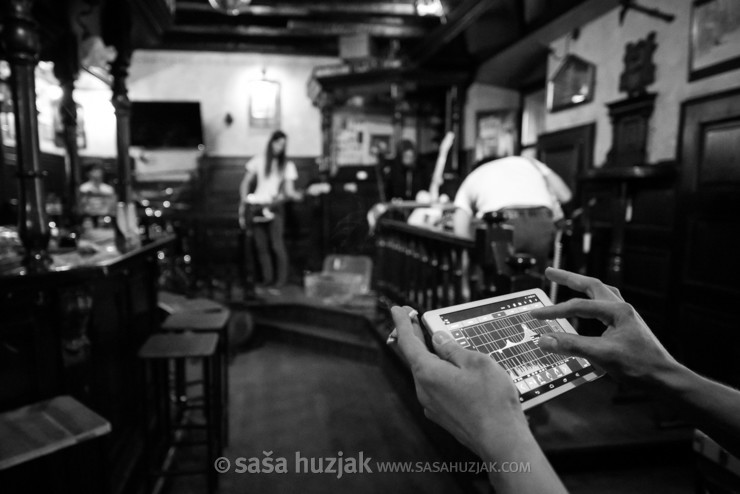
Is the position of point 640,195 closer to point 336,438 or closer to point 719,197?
point 719,197

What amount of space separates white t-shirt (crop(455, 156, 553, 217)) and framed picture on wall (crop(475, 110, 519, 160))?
441 centimetres

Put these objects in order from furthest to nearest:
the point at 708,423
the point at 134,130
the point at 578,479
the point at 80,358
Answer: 1. the point at 134,130
2. the point at 578,479
3. the point at 80,358
4. the point at 708,423

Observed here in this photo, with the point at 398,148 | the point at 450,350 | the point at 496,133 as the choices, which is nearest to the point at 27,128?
the point at 450,350

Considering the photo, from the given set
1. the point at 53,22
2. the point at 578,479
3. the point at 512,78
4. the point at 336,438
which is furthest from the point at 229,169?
the point at 578,479

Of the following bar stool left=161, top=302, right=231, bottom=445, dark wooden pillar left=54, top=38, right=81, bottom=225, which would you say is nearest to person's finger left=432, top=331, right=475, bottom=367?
bar stool left=161, top=302, right=231, bottom=445

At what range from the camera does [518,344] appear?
0.74m

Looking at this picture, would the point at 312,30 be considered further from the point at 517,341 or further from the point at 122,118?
the point at 517,341

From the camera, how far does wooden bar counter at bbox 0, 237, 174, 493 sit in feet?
5.24

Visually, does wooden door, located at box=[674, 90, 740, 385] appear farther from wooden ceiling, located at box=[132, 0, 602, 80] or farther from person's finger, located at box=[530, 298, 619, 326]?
person's finger, located at box=[530, 298, 619, 326]

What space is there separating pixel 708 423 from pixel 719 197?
313 centimetres

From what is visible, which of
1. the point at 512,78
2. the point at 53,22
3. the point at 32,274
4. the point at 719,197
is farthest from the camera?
the point at 512,78

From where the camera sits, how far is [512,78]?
6809mm

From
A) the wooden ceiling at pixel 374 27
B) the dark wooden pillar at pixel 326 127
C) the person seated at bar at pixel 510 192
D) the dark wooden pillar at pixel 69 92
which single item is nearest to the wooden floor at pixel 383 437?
the person seated at bar at pixel 510 192

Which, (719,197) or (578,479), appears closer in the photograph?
(578,479)
